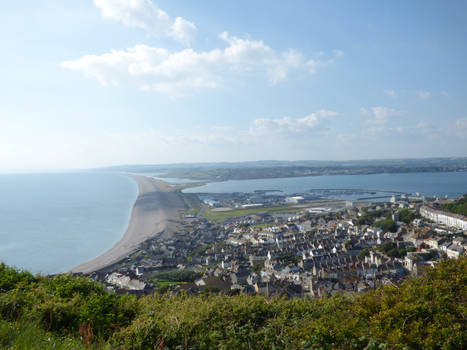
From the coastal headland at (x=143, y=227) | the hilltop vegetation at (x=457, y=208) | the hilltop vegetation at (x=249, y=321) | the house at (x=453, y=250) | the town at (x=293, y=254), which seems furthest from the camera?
the hilltop vegetation at (x=457, y=208)

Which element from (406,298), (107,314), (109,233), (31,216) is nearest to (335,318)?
(406,298)

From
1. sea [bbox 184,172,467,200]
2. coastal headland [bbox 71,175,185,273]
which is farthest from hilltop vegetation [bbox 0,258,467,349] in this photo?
sea [bbox 184,172,467,200]

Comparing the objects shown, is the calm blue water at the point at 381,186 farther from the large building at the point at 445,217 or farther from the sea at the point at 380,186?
→ the large building at the point at 445,217

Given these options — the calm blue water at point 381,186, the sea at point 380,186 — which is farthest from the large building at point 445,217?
the calm blue water at point 381,186

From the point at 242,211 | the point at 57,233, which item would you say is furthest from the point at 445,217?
the point at 57,233

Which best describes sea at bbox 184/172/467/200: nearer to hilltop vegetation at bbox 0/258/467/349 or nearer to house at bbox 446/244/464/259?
house at bbox 446/244/464/259

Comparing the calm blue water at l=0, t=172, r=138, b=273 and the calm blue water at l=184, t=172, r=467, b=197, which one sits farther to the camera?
the calm blue water at l=184, t=172, r=467, b=197
